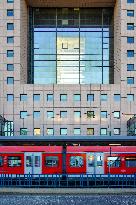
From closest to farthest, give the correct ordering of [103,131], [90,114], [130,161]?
[130,161], [103,131], [90,114]

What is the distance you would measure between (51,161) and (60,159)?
81 cm

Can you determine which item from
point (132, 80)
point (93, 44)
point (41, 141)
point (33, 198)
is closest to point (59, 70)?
point (93, 44)

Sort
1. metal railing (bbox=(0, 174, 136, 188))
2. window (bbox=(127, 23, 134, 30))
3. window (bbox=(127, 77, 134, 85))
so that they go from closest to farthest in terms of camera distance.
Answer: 1. metal railing (bbox=(0, 174, 136, 188))
2. window (bbox=(127, 77, 134, 85))
3. window (bbox=(127, 23, 134, 30))

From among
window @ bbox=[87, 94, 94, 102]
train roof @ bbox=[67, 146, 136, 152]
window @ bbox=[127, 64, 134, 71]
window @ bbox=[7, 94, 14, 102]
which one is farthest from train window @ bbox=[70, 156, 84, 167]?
window @ bbox=[127, 64, 134, 71]

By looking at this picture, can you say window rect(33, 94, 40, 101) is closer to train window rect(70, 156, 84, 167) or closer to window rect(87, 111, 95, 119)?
window rect(87, 111, 95, 119)

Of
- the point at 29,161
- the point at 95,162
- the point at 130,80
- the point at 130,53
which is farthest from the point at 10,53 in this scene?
the point at 95,162

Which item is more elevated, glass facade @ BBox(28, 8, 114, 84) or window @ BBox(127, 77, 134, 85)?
glass facade @ BBox(28, 8, 114, 84)

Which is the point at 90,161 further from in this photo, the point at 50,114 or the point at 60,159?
the point at 50,114

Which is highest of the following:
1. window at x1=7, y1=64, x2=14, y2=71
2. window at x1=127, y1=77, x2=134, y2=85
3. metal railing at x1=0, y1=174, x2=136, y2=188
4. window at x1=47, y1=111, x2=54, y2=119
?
window at x1=7, y1=64, x2=14, y2=71

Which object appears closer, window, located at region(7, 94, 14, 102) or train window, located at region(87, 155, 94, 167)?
train window, located at region(87, 155, 94, 167)

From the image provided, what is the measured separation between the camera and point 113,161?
1816 inches

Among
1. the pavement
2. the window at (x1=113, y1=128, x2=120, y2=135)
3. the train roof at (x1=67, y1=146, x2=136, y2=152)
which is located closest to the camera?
the pavement

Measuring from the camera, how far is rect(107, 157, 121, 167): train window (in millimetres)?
46000

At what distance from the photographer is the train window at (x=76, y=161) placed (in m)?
46.2
